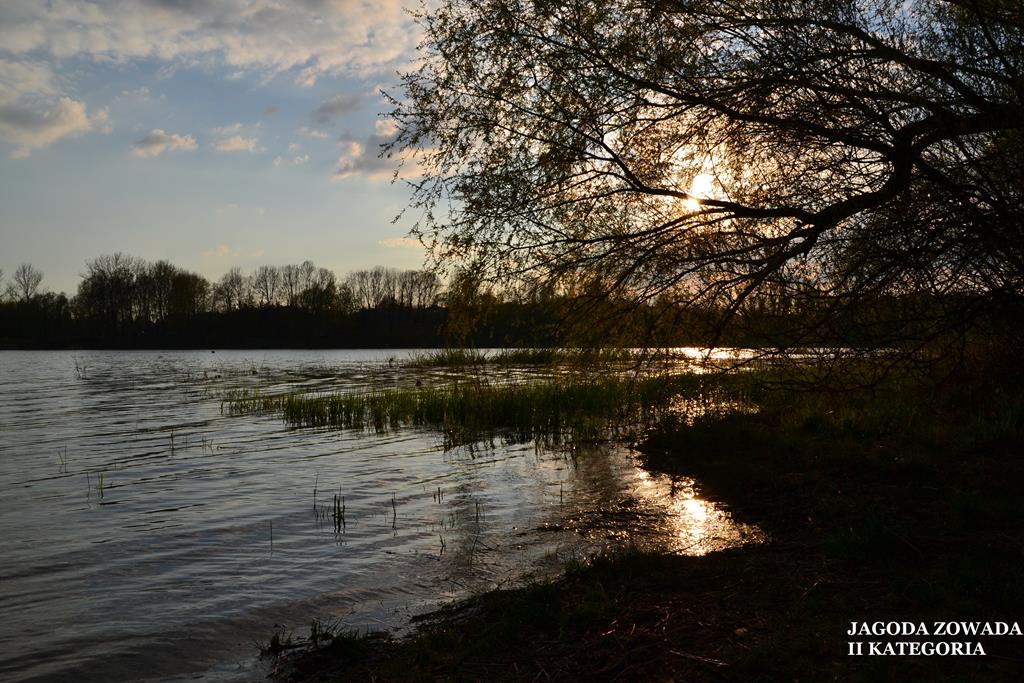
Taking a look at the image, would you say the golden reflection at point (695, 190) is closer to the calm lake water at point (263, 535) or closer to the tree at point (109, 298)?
the calm lake water at point (263, 535)

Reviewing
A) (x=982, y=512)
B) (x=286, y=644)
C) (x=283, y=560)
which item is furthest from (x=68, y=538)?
(x=982, y=512)

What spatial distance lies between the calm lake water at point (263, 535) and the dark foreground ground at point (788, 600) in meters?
0.74

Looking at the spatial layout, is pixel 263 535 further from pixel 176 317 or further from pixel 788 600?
pixel 176 317

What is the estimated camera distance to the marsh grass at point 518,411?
55.4 ft

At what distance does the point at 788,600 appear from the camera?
4980mm

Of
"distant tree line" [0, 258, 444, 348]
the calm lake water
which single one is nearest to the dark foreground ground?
the calm lake water

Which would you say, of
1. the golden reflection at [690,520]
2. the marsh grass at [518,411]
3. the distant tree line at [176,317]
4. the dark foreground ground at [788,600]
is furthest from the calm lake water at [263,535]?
the distant tree line at [176,317]

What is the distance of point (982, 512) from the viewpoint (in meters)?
6.14

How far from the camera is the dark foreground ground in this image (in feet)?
13.6

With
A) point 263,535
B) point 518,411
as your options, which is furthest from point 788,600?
point 518,411

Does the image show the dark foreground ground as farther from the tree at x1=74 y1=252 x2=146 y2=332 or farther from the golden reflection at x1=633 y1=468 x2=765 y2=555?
the tree at x1=74 y1=252 x2=146 y2=332

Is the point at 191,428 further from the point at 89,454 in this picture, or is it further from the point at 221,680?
the point at 221,680

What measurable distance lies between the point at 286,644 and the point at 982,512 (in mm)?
6213

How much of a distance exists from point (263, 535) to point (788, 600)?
268 inches
